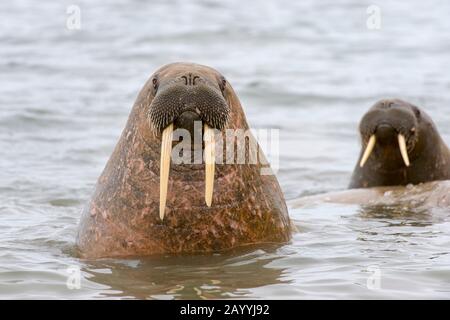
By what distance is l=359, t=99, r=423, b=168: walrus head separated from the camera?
10.9 m

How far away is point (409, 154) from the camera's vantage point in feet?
37.6

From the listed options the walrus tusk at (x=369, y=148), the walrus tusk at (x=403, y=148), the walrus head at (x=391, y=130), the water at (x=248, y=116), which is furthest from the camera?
the walrus tusk at (x=369, y=148)

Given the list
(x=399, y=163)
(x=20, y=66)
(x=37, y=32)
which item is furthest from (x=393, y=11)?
(x=399, y=163)

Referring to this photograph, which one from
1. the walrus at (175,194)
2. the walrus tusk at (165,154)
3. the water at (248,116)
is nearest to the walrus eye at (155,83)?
the walrus at (175,194)

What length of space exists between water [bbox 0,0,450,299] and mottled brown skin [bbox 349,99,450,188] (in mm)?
1062

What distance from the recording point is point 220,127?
709 centimetres

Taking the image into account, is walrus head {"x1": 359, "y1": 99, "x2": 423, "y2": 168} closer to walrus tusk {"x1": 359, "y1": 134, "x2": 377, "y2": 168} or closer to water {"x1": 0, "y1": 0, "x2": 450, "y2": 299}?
walrus tusk {"x1": 359, "y1": 134, "x2": 377, "y2": 168}

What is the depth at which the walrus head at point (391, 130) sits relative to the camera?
35.7 feet

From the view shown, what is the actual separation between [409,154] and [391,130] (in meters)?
0.64

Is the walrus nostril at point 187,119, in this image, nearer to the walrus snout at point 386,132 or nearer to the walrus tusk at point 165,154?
the walrus tusk at point 165,154

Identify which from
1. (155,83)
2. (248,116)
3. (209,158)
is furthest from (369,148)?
(248,116)

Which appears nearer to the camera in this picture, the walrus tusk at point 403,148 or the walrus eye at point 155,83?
the walrus eye at point 155,83

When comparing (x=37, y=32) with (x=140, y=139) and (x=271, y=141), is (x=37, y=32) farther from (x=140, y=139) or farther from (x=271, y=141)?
(x=140, y=139)
